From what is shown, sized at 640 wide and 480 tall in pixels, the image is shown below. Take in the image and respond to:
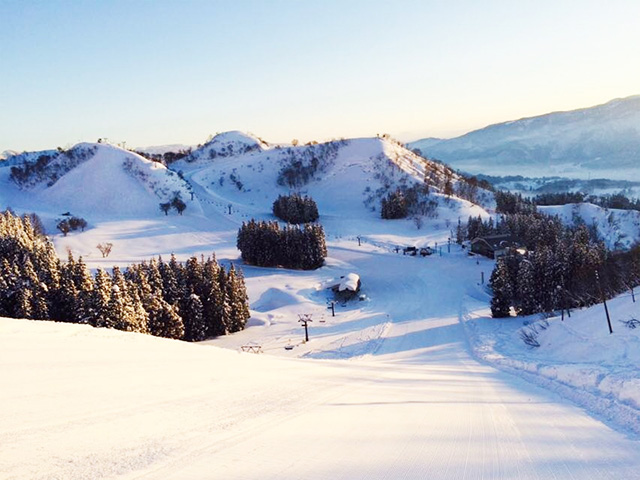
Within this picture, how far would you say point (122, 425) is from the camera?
729 cm

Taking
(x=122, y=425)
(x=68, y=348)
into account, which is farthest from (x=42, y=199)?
(x=122, y=425)

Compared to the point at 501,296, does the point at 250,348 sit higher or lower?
lower

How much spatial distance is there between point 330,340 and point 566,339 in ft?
58.9

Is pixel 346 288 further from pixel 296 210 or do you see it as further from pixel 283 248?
pixel 296 210

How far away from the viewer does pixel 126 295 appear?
29469 millimetres

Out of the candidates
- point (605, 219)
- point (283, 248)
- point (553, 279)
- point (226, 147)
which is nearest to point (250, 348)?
point (553, 279)

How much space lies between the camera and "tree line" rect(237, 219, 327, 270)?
219 ft

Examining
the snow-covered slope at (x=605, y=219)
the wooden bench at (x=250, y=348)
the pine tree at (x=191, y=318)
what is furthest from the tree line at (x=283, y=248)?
the snow-covered slope at (x=605, y=219)

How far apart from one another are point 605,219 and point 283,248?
103606mm

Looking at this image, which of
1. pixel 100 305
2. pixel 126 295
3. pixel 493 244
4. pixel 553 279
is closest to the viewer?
pixel 100 305

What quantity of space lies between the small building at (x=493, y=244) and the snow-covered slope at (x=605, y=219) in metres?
52.4

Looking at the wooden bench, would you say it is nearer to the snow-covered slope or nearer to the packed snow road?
the packed snow road

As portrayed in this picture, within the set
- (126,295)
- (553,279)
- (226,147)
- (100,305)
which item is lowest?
(553,279)

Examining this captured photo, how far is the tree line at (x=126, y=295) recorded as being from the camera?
94.1 ft
